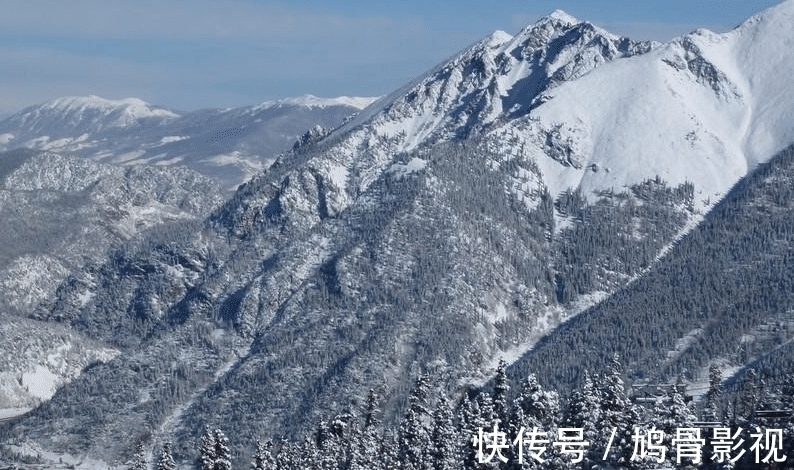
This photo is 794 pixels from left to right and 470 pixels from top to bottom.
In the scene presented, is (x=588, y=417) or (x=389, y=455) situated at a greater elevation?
(x=588, y=417)

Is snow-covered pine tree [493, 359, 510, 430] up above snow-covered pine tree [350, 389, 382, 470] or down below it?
above

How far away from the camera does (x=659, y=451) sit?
136m

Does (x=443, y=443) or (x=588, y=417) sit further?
(x=443, y=443)

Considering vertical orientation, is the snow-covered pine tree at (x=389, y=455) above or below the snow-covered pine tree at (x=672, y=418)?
below

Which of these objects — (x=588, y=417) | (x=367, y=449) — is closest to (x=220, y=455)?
(x=588, y=417)

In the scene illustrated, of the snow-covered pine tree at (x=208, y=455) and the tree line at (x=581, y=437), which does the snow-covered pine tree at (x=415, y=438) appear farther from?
the snow-covered pine tree at (x=208, y=455)

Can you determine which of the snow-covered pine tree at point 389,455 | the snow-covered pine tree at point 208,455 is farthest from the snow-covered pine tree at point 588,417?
the snow-covered pine tree at point 208,455

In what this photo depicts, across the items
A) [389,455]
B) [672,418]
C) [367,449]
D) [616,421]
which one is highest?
[672,418]

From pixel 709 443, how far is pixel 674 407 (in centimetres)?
1717

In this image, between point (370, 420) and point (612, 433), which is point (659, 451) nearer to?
point (612, 433)

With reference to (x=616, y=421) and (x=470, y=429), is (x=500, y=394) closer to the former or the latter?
(x=470, y=429)

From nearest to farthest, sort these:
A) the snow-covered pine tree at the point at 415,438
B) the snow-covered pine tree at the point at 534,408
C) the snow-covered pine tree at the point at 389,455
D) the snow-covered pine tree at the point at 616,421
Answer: the snow-covered pine tree at the point at 616,421 < the snow-covered pine tree at the point at 534,408 < the snow-covered pine tree at the point at 415,438 < the snow-covered pine tree at the point at 389,455

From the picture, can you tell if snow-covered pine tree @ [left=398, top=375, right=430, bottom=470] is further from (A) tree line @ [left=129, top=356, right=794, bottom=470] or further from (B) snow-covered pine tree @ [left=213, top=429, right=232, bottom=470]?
(B) snow-covered pine tree @ [left=213, top=429, right=232, bottom=470]

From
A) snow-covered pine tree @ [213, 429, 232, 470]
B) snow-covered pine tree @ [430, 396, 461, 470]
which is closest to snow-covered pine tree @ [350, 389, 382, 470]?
snow-covered pine tree @ [430, 396, 461, 470]
